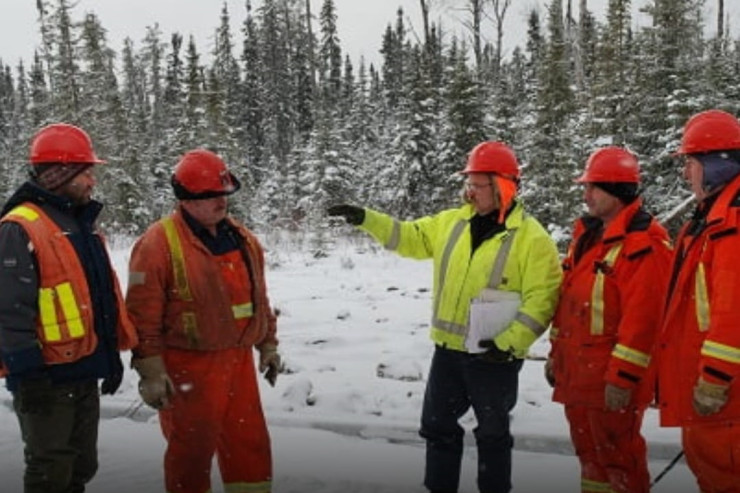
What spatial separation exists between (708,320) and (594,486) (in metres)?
1.33

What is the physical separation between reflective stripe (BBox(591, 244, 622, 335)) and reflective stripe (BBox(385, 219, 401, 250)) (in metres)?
1.29

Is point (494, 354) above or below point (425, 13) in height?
below

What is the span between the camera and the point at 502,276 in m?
4.11

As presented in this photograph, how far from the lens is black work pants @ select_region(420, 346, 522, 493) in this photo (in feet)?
13.6

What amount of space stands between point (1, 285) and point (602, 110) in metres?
15.1

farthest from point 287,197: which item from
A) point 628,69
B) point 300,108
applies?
point 628,69

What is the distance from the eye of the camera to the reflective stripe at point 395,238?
4.62m

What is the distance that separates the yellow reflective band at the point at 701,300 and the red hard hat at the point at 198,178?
2.36m

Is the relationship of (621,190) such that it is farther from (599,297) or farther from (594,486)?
(594,486)

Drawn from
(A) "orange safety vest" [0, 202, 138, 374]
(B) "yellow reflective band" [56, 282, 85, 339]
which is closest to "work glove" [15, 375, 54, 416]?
(A) "orange safety vest" [0, 202, 138, 374]

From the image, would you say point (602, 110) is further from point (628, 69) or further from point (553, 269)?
point (553, 269)

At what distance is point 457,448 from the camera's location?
173 inches

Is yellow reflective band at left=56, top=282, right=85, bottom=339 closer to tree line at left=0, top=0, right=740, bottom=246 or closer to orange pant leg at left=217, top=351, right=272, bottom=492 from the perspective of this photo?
orange pant leg at left=217, top=351, right=272, bottom=492

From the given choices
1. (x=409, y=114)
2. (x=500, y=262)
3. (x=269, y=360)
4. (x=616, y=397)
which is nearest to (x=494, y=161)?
(x=500, y=262)
